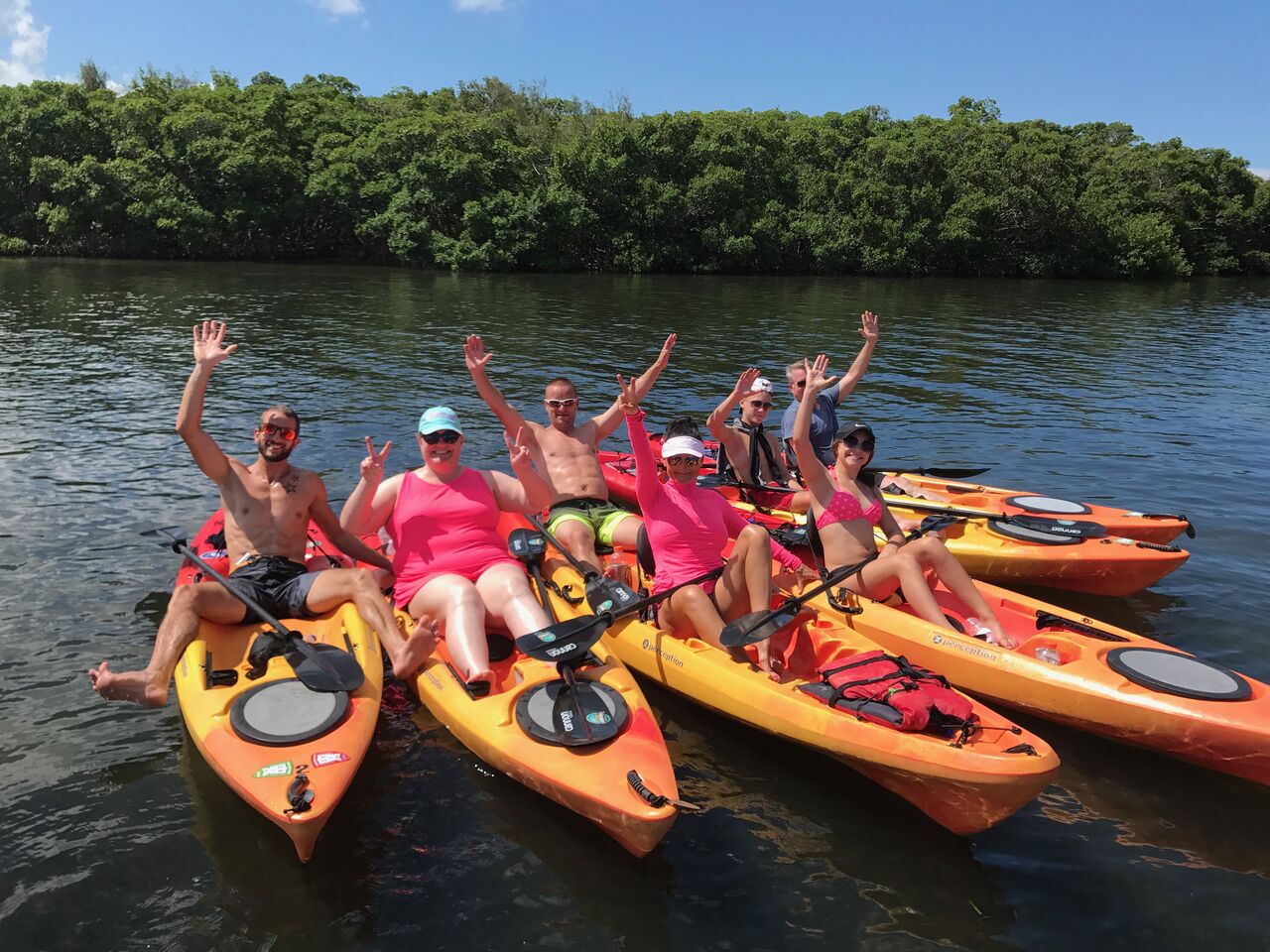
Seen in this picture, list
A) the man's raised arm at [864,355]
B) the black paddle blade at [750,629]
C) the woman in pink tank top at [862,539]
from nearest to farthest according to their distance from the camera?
the black paddle blade at [750,629], the woman in pink tank top at [862,539], the man's raised arm at [864,355]

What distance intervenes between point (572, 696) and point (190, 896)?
1.99m

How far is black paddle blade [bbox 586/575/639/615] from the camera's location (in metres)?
5.75

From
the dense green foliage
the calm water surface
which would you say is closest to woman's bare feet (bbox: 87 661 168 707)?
the calm water surface

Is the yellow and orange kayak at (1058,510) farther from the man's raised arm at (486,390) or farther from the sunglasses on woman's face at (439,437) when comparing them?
the sunglasses on woman's face at (439,437)

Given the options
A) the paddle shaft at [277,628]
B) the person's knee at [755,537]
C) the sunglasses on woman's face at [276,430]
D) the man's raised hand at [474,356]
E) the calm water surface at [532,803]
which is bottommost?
the calm water surface at [532,803]

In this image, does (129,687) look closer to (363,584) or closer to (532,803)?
(363,584)

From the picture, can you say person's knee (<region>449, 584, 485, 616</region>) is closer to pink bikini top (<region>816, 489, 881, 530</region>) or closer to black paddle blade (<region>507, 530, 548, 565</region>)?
black paddle blade (<region>507, 530, 548, 565</region>)

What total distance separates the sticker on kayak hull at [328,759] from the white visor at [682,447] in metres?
2.44

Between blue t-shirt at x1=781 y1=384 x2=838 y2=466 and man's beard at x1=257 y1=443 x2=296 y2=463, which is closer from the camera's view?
man's beard at x1=257 y1=443 x2=296 y2=463

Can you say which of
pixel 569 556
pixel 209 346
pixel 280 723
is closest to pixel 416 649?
pixel 280 723

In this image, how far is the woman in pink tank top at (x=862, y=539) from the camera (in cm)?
604

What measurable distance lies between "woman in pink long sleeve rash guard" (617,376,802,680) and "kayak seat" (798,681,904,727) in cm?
38

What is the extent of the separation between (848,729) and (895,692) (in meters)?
0.35

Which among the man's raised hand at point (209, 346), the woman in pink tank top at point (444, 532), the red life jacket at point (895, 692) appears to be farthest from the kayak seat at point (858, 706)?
the man's raised hand at point (209, 346)
